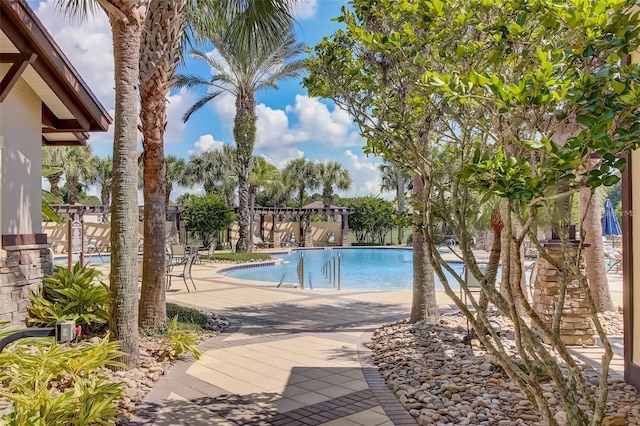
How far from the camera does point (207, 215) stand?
23.8 metres

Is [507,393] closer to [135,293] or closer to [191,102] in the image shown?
[135,293]

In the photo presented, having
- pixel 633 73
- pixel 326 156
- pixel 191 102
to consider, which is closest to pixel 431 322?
pixel 633 73

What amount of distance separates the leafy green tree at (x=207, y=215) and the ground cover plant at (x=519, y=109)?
19.9 m

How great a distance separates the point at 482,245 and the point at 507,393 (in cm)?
2560

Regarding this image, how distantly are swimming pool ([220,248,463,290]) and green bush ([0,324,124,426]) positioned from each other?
856 centimetres

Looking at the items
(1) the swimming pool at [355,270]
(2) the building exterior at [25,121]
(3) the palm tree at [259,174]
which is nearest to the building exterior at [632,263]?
(2) the building exterior at [25,121]

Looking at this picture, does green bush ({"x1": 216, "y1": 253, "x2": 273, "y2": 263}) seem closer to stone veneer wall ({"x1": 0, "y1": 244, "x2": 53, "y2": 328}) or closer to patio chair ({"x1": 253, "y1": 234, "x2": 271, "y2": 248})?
patio chair ({"x1": 253, "y1": 234, "x2": 271, "y2": 248})

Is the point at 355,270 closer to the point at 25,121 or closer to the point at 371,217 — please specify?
the point at 371,217

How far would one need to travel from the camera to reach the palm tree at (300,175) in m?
37.9

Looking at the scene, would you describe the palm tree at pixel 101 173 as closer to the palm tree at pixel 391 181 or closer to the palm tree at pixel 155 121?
the palm tree at pixel 391 181

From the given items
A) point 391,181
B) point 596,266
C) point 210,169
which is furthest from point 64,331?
point 210,169

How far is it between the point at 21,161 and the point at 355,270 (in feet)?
53.9

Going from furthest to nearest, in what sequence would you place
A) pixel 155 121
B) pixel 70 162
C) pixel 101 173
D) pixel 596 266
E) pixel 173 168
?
pixel 101 173 → pixel 173 168 → pixel 70 162 → pixel 596 266 → pixel 155 121

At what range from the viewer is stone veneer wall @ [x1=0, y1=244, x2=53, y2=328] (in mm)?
5891
